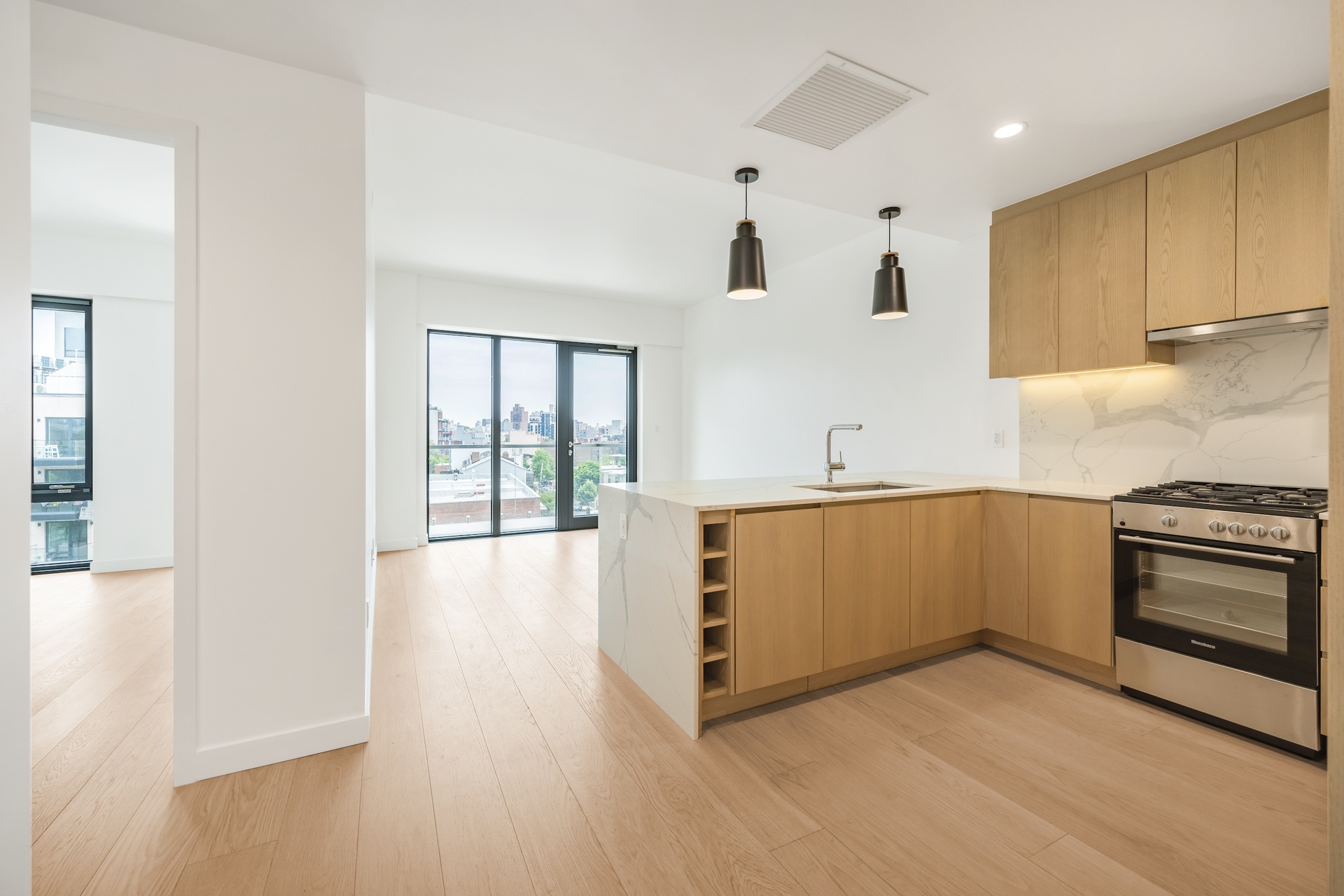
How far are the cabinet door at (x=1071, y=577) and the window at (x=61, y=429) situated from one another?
691 cm

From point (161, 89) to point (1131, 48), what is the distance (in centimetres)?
313

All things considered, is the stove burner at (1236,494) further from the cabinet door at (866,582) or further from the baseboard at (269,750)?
the baseboard at (269,750)

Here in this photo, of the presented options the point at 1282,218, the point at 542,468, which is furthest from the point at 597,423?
the point at 1282,218

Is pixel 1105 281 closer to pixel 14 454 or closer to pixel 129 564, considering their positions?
pixel 14 454

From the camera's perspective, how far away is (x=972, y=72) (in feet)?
6.51

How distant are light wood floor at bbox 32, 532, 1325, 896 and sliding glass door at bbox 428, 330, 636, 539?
3541mm

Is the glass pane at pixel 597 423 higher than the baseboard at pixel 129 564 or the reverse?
higher

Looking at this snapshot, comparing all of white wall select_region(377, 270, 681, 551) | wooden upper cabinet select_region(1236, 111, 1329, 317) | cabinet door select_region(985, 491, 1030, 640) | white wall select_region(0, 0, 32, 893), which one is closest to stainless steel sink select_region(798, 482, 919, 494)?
cabinet door select_region(985, 491, 1030, 640)

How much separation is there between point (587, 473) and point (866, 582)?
473 centimetres

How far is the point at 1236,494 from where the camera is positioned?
2.25 meters

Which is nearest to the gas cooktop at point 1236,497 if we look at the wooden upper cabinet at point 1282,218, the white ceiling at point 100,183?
the wooden upper cabinet at point 1282,218

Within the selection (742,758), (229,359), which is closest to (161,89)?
(229,359)

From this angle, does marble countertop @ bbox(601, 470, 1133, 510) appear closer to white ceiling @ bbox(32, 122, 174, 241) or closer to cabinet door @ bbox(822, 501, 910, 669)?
cabinet door @ bbox(822, 501, 910, 669)

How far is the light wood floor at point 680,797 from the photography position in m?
1.44
